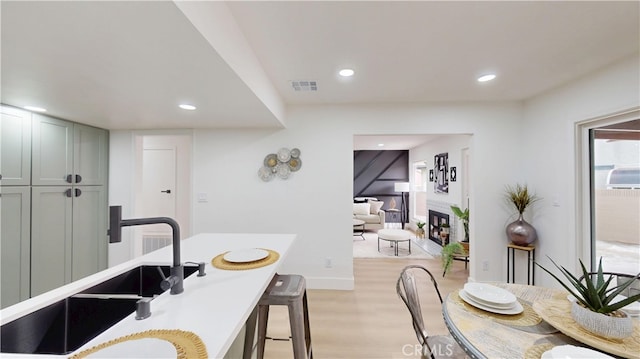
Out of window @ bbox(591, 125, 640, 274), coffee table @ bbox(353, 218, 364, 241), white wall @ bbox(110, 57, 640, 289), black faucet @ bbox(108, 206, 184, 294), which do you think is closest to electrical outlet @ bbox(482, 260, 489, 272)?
white wall @ bbox(110, 57, 640, 289)

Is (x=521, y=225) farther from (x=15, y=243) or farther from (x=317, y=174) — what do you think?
(x=15, y=243)

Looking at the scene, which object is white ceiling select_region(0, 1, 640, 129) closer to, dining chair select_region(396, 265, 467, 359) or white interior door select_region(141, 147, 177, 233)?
dining chair select_region(396, 265, 467, 359)

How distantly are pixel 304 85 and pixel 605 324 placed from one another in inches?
103

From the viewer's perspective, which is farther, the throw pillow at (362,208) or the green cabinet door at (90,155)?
the throw pillow at (362,208)

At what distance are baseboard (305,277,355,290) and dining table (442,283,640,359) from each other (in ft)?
6.49

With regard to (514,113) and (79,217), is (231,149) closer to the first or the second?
(79,217)

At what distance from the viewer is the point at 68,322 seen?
3.52ft

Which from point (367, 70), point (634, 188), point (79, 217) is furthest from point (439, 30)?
point (79, 217)

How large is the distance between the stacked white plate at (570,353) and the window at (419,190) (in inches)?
249

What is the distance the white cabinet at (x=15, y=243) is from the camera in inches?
89.3

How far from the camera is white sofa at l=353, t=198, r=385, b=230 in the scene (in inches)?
264

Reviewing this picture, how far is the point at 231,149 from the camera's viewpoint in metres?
3.41

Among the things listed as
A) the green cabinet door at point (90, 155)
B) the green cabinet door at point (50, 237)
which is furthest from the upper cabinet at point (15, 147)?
the green cabinet door at point (90, 155)

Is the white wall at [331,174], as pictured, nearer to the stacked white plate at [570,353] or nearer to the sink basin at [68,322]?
the sink basin at [68,322]
